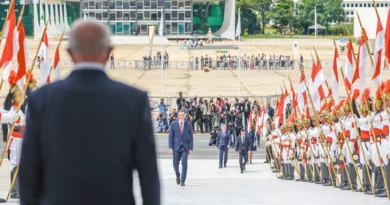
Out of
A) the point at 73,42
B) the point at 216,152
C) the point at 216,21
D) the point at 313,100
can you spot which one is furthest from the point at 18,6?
the point at 73,42

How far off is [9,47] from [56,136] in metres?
10.7

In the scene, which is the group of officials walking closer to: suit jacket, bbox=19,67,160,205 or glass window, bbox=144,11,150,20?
suit jacket, bbox=19,67,160,205

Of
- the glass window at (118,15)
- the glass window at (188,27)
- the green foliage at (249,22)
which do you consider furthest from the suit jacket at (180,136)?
the green foliage at (249,22)

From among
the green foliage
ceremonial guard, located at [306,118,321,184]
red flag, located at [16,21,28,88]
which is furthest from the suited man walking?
the green foliage

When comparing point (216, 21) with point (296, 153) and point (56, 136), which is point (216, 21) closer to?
point (296, 153)

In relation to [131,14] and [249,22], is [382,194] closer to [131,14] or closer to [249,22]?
[131,14]

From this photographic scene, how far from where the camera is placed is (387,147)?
1678 cm

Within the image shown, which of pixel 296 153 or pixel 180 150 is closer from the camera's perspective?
pixel 180 150

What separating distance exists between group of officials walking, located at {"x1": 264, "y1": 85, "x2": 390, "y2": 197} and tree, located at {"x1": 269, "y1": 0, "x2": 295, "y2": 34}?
116571 millimetres

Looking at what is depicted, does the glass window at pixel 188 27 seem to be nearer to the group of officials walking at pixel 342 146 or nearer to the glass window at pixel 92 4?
the glass window at pixel 92 4

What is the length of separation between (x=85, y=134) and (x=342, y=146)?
15.4 metres

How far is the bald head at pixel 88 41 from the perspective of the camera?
546 centimetres

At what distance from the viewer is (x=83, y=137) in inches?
214

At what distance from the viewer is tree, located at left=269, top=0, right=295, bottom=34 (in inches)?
5679
